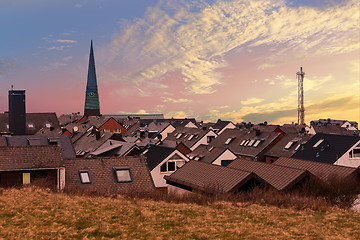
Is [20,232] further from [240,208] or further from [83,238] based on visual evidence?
[240,208]

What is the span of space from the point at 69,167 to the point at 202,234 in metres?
21.3

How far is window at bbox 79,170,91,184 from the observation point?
110ft

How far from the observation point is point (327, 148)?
49.6 m

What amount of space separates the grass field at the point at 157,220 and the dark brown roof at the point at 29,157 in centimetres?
834

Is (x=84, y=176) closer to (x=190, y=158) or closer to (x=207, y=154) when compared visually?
(x=190, y=158)

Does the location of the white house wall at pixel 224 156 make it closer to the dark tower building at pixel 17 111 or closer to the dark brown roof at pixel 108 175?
the dark brown roof at pixel 108 175

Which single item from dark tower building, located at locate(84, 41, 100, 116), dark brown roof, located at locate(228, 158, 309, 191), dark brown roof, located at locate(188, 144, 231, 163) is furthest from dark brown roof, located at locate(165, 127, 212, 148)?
dark tower building, located at locate(84, 41, 100, 116)

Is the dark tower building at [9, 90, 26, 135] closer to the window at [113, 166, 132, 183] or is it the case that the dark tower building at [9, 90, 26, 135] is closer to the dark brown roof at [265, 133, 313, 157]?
the window at [113, 166, 132, 183]

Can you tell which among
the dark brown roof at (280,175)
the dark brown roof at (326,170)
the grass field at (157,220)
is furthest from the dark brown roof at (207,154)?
the grass field at (157,220)

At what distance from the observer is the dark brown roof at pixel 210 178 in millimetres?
28297

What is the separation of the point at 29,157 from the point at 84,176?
4.90m

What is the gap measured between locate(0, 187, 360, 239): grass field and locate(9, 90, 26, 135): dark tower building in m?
46.4

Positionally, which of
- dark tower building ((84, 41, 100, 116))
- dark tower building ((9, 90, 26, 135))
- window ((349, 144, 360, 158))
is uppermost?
dark tower building ((84, 41, 100, 116))

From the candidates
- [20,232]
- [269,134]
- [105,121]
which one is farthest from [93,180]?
[105,121]
